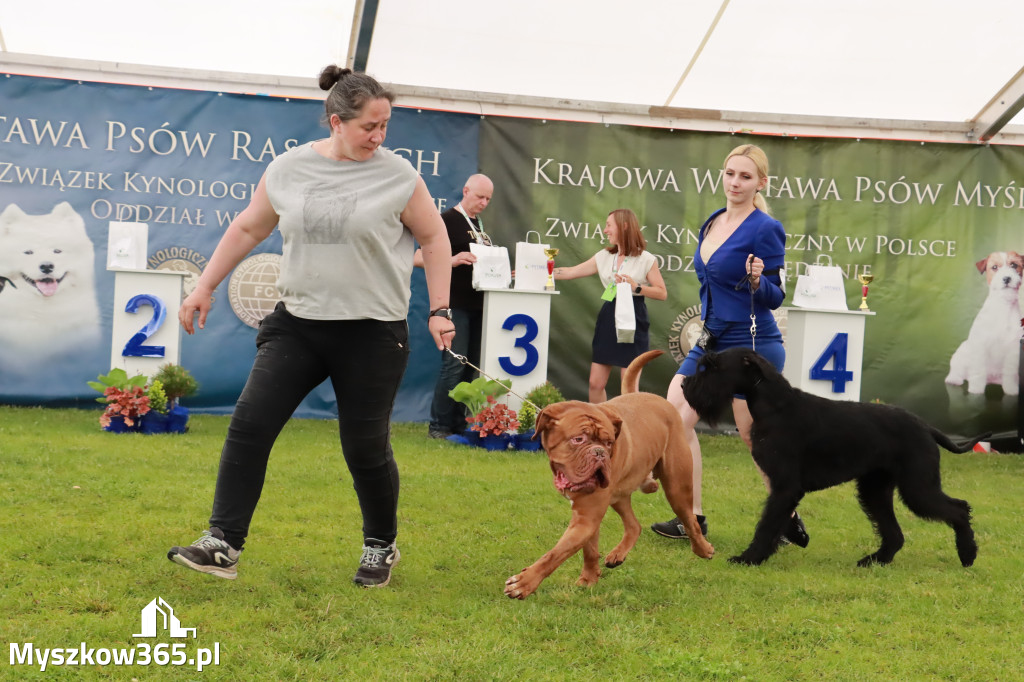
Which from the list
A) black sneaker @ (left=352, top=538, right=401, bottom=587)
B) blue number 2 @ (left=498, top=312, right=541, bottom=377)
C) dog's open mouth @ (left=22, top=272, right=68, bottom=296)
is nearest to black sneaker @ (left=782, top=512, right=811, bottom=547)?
black sneaker @ (left=352, top=538, right=401, bottom=587)

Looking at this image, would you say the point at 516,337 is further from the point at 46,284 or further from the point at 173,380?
the point at 46,284

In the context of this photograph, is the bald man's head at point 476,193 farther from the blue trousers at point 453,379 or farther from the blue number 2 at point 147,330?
the blue number 2 at point 147,330

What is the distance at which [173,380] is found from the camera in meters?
7.02

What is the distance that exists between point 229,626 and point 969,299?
7988mm

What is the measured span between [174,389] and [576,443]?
478 cm

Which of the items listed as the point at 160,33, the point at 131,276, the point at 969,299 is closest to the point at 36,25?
the point at 160,33

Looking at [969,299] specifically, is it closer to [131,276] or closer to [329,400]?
[329,400]

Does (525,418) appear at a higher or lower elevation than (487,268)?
lower

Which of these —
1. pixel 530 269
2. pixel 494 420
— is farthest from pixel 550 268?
pixel 494 420

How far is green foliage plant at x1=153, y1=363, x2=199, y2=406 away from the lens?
7.00 meters

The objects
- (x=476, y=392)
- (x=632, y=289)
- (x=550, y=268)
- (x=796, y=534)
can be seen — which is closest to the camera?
(x=796, y=534)

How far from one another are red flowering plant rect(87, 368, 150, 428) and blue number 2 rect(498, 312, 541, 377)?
2673 mm

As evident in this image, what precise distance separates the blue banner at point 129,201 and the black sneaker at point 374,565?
16.7 feet

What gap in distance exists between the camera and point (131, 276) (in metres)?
7.17
